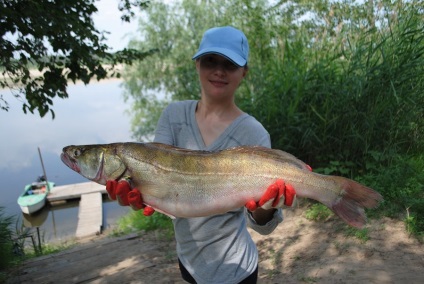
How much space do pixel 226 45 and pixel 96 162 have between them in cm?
98

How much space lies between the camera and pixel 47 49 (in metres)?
4.25

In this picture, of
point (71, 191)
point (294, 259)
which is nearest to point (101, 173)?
point (294, 259)

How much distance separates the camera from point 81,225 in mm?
12797

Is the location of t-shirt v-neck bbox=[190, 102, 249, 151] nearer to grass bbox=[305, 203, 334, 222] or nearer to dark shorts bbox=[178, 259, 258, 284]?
dark shorts bbox=[178, 259, 258, 284]

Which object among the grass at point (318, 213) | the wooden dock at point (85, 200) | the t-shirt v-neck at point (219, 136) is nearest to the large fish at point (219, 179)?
the t-shirt v-neck at point (219, 136)

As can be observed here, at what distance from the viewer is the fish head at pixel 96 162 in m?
1.94

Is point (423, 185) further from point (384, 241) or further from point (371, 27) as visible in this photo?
point (371, 27)

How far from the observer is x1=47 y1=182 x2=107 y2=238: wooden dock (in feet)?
41.4

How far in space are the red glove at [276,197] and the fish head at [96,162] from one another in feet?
2.51

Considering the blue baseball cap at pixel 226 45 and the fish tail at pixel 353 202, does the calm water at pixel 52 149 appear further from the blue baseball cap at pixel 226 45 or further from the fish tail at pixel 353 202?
the fish tail at pixel 353 202

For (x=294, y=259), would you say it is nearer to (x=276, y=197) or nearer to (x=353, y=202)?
(x=353, y=202)

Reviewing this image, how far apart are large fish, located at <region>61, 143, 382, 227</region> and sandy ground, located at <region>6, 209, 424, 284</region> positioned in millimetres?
1903

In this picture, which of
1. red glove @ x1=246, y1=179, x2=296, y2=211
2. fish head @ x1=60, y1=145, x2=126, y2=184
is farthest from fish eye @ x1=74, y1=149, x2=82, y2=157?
red glove @ x1=246, y1=179, x2=296, y2=211

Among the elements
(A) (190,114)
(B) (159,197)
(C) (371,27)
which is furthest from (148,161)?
(C) (371,27)
